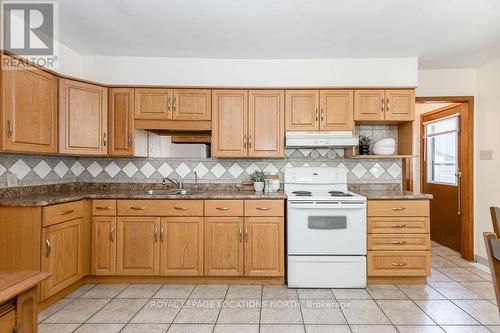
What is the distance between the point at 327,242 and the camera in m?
2.85

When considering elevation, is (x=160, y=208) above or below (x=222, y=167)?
below

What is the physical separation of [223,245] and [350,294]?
1.30m

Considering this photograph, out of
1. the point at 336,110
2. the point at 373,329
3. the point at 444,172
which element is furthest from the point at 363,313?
the point at 444,172

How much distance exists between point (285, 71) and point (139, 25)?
1627mm

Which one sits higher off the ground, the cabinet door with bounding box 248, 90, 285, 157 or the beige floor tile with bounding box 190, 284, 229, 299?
the cabinet door with bounding box 248, 90, 285, 157

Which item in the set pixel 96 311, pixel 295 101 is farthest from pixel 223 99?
pixel 96 311

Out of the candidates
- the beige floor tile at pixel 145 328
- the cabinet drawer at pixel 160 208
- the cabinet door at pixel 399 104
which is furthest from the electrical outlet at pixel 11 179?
the cabinet door at pixel 399 104

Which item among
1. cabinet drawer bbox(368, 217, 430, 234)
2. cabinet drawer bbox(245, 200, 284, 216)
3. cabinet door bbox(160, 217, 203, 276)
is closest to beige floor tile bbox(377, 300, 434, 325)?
cabinet drawer bbox(368, 217, 430, 234)

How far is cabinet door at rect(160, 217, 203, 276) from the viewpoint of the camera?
9.54 feet

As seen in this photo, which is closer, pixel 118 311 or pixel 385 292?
pixel 118 311

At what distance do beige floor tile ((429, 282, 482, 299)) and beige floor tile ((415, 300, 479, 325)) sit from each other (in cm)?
19

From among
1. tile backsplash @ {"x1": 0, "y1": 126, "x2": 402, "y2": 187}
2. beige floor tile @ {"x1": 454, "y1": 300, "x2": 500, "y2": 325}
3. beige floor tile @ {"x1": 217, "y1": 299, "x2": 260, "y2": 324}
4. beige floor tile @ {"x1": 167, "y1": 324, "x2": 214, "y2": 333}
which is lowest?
beige floor tile @ {"x1": 167, "y1": 324, "x2": 214, "y2": 333}

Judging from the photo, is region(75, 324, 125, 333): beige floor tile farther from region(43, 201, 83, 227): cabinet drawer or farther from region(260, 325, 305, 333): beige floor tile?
region(260, 325, 305, 333): beige floor tile

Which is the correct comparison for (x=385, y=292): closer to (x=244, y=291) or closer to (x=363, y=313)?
(x=363, y=313)
